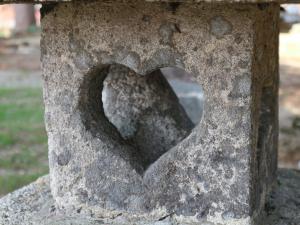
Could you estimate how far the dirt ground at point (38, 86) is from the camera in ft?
16.8

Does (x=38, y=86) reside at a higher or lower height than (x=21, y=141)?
higher

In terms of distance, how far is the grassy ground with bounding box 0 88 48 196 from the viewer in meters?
4.58

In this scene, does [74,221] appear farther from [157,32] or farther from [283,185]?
[283,185]

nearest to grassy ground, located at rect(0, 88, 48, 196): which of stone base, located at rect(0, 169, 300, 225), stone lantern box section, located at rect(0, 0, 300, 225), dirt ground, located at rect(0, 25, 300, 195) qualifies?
dirt ground, located at rect(0, 25, 300, 195)

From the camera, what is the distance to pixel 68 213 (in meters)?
2.36

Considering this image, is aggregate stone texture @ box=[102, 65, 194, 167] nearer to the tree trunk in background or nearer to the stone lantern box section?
the stone lantern box section

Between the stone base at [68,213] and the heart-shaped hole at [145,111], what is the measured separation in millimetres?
414

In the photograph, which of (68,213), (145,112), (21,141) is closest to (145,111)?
(145,112)

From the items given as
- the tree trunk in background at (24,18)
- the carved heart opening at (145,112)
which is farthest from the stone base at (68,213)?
the tree trunk in background at (24,18)

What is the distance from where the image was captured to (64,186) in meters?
2.37

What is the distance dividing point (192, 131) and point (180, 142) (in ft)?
0.28

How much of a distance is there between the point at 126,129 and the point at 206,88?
695 millimetres

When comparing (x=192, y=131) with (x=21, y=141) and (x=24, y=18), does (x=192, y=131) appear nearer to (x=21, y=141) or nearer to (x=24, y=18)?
(x=21, y=141)

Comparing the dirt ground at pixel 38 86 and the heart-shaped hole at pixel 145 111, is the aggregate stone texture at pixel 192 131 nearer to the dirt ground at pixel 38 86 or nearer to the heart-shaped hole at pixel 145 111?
the heart-shaped hole at pixel 145 111
